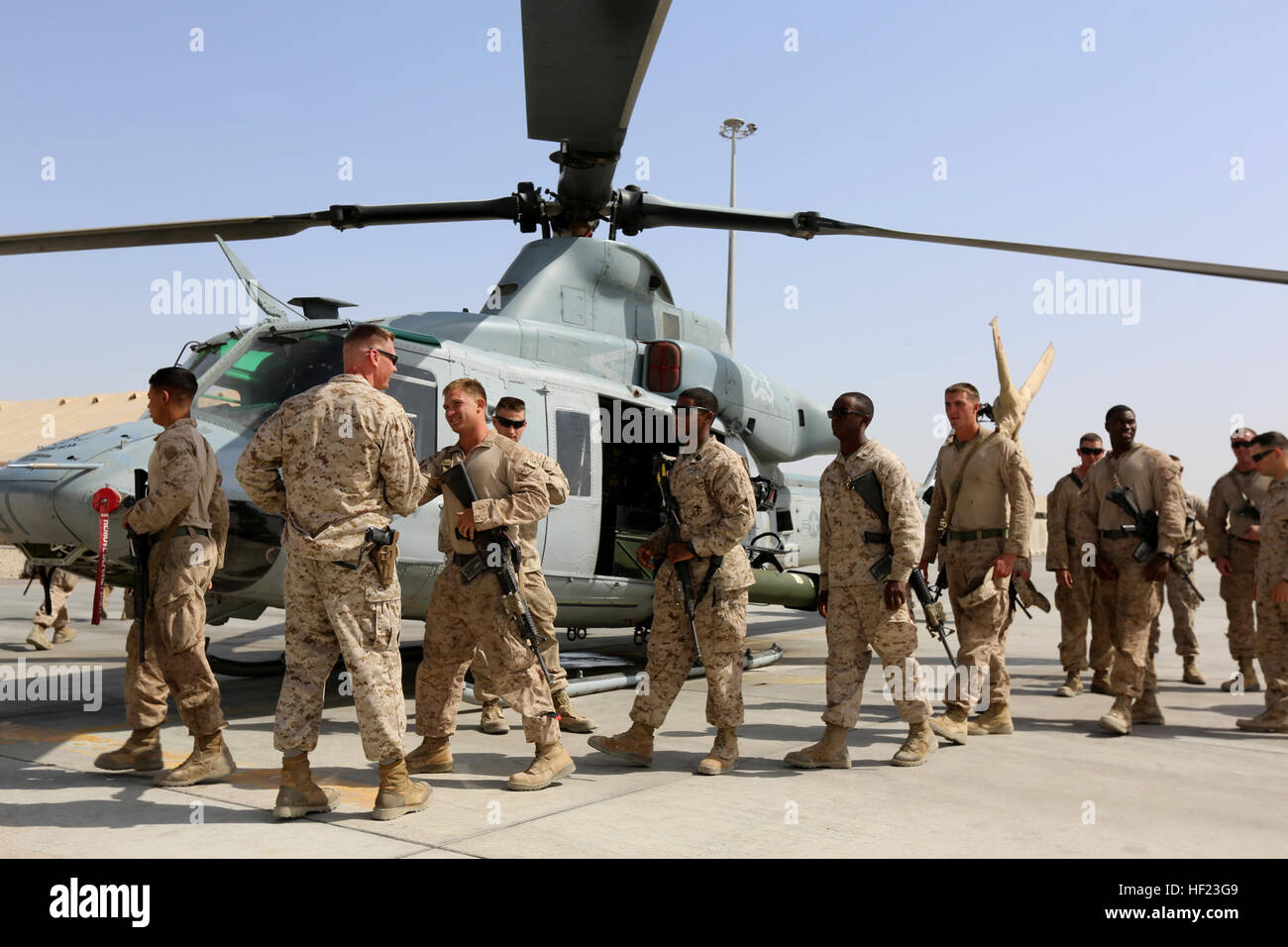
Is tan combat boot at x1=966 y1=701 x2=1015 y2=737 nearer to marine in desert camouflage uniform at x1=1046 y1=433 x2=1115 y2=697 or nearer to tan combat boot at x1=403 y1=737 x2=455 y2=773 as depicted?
marine in desert camouflage uniform at x1=1046 y1=433 x2=1115 y2=697

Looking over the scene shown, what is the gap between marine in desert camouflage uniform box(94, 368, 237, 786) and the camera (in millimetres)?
4461

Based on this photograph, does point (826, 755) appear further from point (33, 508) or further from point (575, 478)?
point (33, 508)

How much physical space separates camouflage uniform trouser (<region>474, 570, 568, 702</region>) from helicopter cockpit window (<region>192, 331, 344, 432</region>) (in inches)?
66.3

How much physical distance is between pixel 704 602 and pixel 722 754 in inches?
28.9

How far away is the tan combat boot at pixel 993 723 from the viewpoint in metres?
6.07

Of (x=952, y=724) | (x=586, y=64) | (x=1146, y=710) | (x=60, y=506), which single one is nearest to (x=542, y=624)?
(x=952, y=724)

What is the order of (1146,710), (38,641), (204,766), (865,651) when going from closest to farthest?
(204,766)
(865,651)
(1146,710)
(38,641)

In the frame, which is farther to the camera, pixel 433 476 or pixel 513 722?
pixel 513 722

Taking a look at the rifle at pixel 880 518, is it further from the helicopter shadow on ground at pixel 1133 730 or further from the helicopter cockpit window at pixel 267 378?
the helicopter cockpit window at pixel 267 378

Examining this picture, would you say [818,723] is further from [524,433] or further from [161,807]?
[161,807]

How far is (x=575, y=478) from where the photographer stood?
23.1 feet
